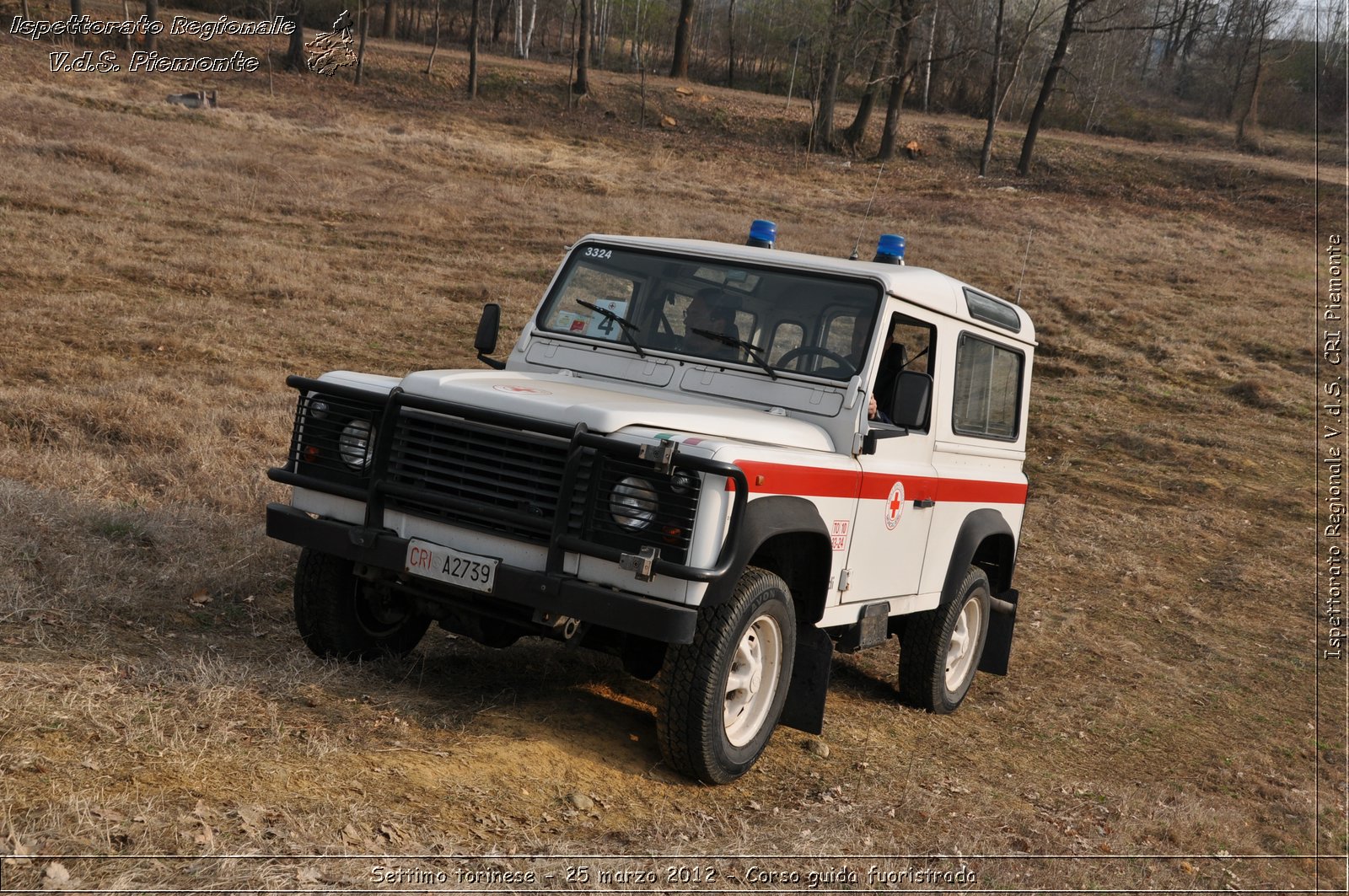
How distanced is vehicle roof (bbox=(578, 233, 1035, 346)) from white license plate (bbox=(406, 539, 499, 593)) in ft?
6.77

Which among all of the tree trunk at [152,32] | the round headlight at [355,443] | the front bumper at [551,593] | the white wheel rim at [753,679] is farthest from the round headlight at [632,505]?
the tree trunk at [152,32]

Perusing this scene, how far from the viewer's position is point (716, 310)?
18.9 ft

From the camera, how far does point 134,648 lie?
514cm

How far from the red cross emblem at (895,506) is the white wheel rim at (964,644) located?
1339mm

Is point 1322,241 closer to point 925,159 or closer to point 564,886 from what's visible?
point 925,159

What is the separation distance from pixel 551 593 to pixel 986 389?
334cm

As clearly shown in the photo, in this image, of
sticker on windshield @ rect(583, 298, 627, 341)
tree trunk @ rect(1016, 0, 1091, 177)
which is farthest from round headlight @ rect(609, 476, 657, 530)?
tree trunk @ rect(1016, 0, 1091, 177)

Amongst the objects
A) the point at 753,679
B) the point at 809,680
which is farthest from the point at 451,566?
the point at 809,680

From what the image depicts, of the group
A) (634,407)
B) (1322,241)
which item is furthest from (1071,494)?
(1322,241)

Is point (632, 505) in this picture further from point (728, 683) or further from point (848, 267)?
point (848, 267)

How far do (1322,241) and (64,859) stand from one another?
33518 mm

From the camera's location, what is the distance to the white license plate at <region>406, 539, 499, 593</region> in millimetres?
4430

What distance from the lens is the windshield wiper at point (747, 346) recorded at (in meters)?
5.51

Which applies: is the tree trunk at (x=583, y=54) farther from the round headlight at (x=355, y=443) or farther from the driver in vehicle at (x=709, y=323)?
the round headlight at (x=355, y=443)
